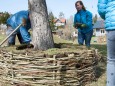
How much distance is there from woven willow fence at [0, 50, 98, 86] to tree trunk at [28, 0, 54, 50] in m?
0.77

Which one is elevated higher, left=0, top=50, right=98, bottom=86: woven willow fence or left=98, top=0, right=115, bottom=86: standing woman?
left=98, top=0, right=115, bottom=86: standing woman

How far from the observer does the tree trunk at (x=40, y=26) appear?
238 inches

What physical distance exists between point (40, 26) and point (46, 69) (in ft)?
3.90

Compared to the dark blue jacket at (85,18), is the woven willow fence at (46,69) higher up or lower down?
lower down

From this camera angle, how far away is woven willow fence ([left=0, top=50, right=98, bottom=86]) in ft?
16.8

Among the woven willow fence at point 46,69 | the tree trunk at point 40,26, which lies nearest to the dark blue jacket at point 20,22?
the tree trunk at point 40,26

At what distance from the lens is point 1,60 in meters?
5.67

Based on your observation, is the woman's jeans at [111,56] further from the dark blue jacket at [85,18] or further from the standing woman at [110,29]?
the dark blue jacket at [85,18]

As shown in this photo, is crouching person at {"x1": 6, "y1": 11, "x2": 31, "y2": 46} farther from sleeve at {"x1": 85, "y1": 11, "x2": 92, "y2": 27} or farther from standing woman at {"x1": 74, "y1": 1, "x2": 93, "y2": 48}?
sleeve at {"x1": 85, "y1": 11, "x2": 92, "y2": 27}

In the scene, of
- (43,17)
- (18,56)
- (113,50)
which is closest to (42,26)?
(43,17)

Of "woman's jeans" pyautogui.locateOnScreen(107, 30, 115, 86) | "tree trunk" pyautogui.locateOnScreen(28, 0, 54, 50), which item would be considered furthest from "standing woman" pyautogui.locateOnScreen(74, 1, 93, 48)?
"woman's jeans" pyautogui.locateOnScreen(107, 30, 115, 86)

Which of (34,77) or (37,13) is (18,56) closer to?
(34,77)

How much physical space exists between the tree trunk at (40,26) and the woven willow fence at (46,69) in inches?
30.3

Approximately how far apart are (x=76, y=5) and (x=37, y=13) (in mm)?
2300
